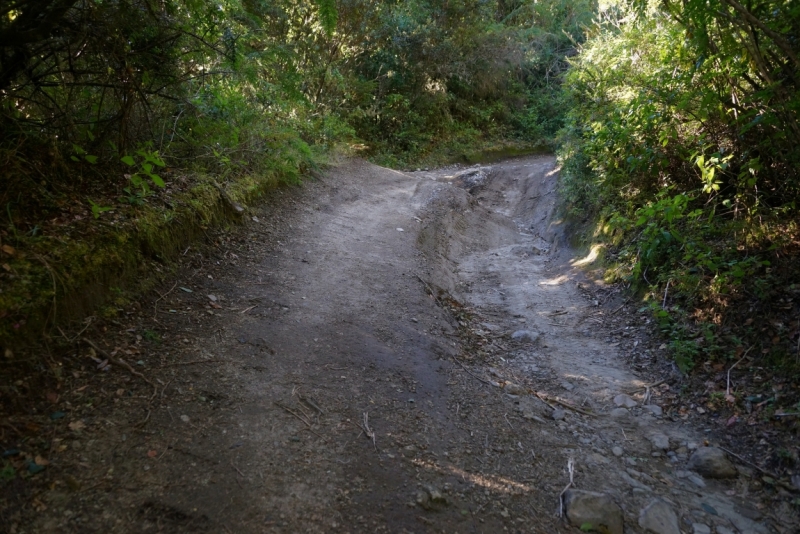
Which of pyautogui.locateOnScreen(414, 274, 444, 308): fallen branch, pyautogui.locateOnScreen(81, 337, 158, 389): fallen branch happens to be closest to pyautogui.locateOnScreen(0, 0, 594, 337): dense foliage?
pyautogui.locateOnScreen(81, 337, 158, 389): fallen branch

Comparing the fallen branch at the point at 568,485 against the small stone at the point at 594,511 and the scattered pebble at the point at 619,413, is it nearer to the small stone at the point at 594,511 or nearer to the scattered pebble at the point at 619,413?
the small stone at the point at 594,511

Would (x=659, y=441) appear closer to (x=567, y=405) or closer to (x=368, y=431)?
(x=567, y=405)

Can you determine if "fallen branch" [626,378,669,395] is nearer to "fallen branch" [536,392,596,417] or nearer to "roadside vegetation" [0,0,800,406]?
"roadside vegetation" [0,0,800,406]

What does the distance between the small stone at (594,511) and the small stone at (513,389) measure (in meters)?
1.42

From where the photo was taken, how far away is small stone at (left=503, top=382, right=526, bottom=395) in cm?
470

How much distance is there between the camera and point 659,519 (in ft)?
10.6

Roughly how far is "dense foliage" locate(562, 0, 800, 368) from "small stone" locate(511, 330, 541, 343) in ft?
4.64

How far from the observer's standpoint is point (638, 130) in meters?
6.91

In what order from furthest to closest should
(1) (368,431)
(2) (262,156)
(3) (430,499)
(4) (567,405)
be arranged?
(2) (262,156), (4) (567,405), (1) (368,431), (3) (430,499)

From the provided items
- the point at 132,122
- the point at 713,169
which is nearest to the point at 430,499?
the point at 713,169

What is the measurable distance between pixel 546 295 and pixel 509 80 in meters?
19.1

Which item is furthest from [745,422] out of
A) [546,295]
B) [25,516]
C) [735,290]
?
[25,516]

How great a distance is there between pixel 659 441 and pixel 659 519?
3.29 ft

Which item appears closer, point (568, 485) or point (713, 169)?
point (568, 485)
